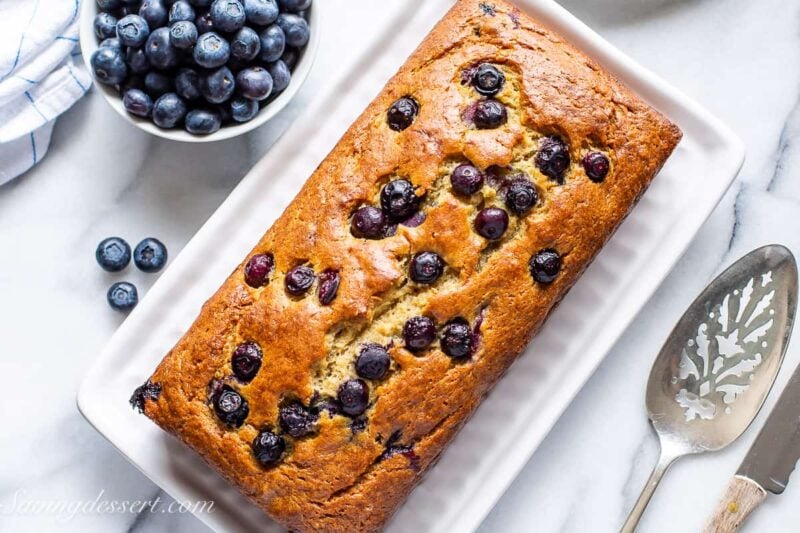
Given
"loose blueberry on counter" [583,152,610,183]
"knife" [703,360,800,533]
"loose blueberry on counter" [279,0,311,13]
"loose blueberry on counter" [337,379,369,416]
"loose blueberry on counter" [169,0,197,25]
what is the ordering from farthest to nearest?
1. "knife" [703,360,800,533]
2. "loose blueberry on counter" [279,0,311,13]
3. "loose blueberry on counter" [169,0,197,25]
4. "loose blueberry on counter" [583,152,610,183]
5. "loose blueberry on counter" [337,379,369,416]

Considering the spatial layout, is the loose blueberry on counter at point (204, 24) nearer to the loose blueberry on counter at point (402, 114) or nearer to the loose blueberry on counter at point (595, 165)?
the loose blueberry on counter at point (402, 114)

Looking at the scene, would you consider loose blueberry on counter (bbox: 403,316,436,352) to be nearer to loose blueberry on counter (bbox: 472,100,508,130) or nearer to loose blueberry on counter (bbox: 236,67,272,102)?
loose blueberry on counter (bbox: 472,100,508,130)

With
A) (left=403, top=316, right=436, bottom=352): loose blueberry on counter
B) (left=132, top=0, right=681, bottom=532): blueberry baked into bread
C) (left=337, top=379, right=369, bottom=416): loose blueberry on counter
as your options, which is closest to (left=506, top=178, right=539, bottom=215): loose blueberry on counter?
(left=132, top=0, right=681, bottom=532): blueberry baked into bread

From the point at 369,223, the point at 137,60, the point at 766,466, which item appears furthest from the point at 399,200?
the point at 766,466

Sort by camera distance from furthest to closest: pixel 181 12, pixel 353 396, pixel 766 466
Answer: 1. pixel 766 466
2. pixel 181 12
3. pixel 353 396

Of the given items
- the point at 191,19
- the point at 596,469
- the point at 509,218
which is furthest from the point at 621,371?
the point at 191,19

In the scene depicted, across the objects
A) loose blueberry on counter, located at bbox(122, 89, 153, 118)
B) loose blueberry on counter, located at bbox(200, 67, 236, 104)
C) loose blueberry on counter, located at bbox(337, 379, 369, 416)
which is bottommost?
loose blueberry on counter, located at bbox(337, 379, 369, 416)

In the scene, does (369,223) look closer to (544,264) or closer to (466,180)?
(466,180)
